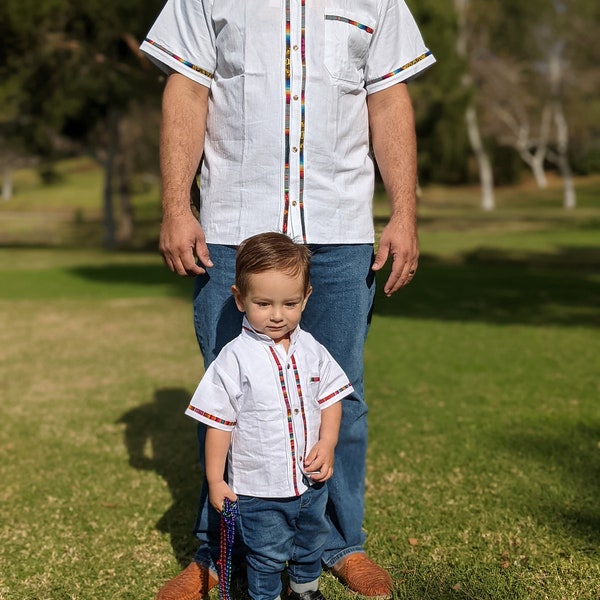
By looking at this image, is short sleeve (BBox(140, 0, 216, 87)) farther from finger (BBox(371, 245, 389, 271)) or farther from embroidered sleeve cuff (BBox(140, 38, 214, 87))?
finger (BBox(371, 245, 389, 271))

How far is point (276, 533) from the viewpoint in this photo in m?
2.72

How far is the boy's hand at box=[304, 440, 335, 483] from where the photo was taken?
268 centimetres

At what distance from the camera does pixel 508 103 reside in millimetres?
43125

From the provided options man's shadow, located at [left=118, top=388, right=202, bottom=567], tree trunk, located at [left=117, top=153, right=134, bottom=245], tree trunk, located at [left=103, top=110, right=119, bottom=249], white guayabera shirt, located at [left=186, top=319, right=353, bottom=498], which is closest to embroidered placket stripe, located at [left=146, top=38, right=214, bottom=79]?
white guayabera shirt, located at [left=186, top=319, right=353, bottom=498]

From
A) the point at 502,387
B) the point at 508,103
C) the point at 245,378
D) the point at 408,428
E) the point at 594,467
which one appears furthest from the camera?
the point at 508,103

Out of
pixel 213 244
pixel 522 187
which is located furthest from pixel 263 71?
pixel 522 187

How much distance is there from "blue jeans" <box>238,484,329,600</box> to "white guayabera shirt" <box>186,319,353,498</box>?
0.06 metres

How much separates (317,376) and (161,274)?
49.1ft

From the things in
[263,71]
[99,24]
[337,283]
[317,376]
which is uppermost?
[99,24]

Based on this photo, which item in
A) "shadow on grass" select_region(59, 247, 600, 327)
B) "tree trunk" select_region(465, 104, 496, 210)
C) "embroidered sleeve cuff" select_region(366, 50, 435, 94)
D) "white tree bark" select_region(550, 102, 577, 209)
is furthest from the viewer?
"tree trunk" select_region(465, 104, 496, 210)

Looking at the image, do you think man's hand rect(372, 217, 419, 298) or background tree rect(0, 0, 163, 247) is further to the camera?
background tree rect(0, 0, 163, 247)

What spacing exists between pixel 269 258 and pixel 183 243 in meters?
0.36

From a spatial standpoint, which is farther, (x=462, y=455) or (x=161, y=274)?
(x=161, y=274)

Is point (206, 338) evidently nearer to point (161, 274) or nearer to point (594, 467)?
point (594, 467)
